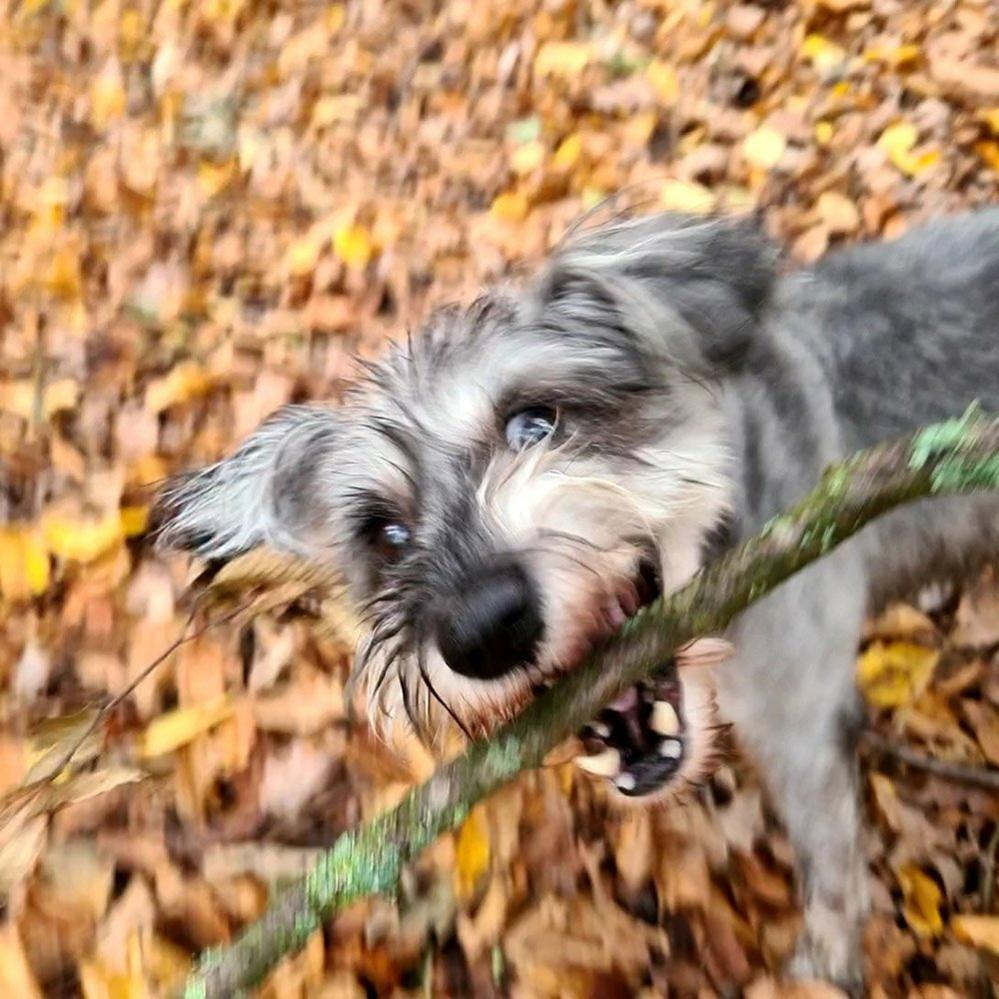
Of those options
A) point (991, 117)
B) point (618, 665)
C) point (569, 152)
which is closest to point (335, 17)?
point (569, 152)

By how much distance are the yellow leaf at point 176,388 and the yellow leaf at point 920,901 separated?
8.79ft

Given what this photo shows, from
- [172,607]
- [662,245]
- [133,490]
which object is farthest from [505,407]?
[133,490]

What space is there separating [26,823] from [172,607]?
84 cm

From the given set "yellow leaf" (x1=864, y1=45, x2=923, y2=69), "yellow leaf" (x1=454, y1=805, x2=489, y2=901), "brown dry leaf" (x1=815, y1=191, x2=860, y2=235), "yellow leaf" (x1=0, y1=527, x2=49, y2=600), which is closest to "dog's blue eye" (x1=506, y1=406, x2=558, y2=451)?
"yellow leaf" (x1=454, y1=805, x2=489, y2=901)

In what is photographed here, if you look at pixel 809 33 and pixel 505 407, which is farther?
pixel 809 33

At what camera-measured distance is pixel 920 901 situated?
253cm

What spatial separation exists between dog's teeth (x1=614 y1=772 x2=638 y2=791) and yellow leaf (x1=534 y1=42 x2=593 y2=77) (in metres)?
3.37

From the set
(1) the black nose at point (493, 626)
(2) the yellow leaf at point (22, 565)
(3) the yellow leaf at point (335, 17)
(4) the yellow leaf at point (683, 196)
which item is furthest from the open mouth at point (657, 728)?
(3) the yellow leaf at point (335, 17)

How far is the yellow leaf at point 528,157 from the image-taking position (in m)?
4.41

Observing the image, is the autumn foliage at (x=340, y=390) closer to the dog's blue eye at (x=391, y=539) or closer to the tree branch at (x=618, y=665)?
the dog's blue eye at (x=391, y=539)

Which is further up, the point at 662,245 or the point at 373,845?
the point at 662,245

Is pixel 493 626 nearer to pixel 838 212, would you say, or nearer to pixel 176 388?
pixel 176 388

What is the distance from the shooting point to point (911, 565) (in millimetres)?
2658

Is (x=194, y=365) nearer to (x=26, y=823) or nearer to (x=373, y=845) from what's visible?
(x=26, y=823)
